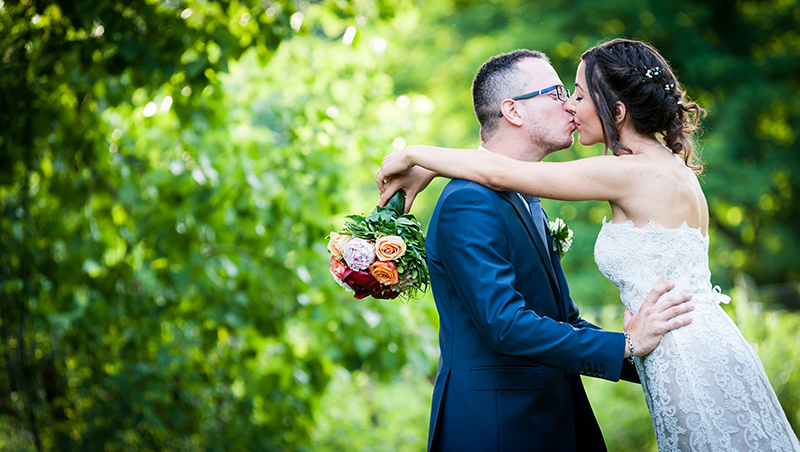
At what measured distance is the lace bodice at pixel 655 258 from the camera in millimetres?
2436

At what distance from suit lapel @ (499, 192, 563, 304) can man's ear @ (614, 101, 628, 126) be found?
490 millimetres

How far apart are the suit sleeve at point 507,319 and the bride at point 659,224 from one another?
0.91 ft

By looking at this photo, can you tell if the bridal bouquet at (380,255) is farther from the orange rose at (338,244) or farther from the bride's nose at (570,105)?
the bride's nose at (570,105)

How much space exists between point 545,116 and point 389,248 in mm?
878

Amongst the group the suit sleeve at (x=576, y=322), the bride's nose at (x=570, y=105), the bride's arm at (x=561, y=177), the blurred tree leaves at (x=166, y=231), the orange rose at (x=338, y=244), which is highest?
the bride's nose at (x=570, y=105)

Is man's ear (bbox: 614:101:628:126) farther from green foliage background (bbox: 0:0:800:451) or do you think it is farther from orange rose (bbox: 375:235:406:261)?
green foliage background (bbox: 0:0:800:451)

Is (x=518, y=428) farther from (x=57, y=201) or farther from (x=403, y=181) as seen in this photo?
(x=57, y=201)

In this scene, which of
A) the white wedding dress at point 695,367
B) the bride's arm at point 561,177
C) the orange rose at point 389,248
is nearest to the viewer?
the white wedding dress at point 695,367

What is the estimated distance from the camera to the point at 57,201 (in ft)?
14.8

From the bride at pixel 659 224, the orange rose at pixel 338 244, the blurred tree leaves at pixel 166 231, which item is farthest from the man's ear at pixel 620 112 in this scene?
the blurred tree leaves at pixel 166 231

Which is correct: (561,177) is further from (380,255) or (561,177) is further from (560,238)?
(380,255)

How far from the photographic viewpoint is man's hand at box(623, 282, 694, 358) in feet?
7.59

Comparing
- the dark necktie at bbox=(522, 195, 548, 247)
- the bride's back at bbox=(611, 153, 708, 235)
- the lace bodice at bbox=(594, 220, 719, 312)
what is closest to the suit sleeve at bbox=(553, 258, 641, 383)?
the dark necktie at bbox=(522, 195, 548, 247)

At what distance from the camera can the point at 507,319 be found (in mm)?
2113
